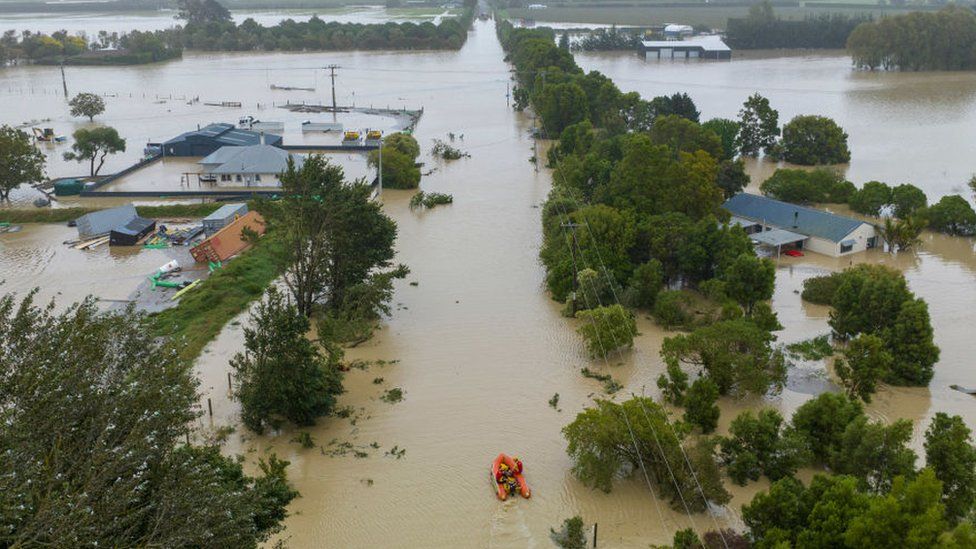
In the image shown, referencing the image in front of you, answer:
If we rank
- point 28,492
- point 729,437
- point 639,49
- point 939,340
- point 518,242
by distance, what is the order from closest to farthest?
point 28,492
point 729,437
point 939,340
point 518,242
point 639,49

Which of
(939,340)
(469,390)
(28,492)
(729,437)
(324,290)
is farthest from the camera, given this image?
(324,290)

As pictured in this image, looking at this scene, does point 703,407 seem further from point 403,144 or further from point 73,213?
point 403,144

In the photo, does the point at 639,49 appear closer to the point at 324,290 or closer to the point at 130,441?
the point at 324,290

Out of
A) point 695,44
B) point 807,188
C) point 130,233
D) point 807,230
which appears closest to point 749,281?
point 807,230

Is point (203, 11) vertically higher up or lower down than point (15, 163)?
higher up

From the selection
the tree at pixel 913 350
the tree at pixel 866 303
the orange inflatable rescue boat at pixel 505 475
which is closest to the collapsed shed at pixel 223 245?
the orange inflatable rescue boat at pixel 505 475

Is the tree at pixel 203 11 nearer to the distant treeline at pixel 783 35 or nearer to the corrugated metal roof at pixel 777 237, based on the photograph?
the distant treeline at pixel 783 35

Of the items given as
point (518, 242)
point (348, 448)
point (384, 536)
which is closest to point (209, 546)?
point (384, 536)
